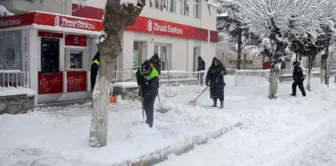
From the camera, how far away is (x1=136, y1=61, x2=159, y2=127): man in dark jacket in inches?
299

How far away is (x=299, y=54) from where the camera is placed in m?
17.2

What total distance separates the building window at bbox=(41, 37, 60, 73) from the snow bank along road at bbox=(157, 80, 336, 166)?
20.3ft

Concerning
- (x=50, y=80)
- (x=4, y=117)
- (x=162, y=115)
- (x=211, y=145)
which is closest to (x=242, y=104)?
(x=162, y=115)

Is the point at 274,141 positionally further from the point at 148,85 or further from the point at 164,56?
the point at 164,56

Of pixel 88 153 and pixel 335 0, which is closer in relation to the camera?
pixel 88 153

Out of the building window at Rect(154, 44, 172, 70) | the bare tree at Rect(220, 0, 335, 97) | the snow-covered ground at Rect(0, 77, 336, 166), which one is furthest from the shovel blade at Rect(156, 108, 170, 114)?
the building window at Rect(154, 44, 172, 70)

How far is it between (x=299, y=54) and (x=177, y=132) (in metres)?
11.8

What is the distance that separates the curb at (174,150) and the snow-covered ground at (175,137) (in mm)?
101

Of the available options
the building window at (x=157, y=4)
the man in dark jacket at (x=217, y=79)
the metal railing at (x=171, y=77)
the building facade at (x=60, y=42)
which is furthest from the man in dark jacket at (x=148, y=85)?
the metal railing at (x=171, y=77)

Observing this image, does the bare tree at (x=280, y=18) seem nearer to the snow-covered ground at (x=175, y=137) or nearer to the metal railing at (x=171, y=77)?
the snow-covered ground at (x=175, y=137)

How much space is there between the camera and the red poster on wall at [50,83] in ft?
36.6

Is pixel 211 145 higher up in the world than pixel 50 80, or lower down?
lower down

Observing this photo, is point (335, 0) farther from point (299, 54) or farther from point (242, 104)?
point (242, 104)

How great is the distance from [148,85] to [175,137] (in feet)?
4.31
